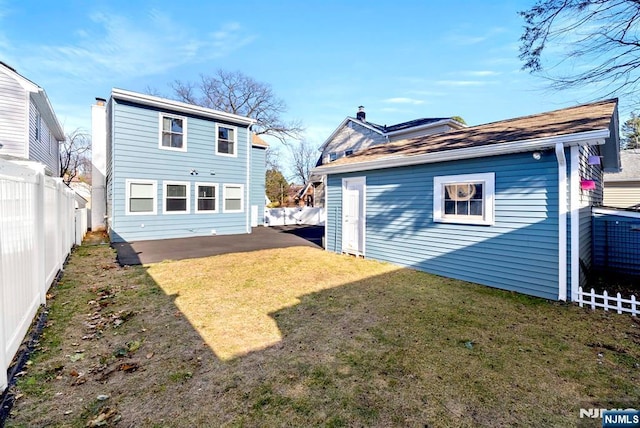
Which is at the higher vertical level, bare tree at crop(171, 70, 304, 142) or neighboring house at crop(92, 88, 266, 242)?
Result: bare tree at crop(171, 70, 304, 142)

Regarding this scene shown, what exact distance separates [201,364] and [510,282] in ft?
18.6

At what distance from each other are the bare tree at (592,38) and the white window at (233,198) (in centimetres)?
1219

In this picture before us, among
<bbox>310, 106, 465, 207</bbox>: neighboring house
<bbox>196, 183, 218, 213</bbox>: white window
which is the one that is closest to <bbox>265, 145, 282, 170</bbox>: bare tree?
<bbox>310, 106, 465, 207</bbox>: neighboring house

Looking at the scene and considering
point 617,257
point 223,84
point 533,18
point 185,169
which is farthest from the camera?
point 223,84

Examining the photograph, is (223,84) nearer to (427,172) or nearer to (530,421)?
A: (427,172)

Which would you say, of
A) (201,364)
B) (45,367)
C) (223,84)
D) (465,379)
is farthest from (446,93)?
(223,84)

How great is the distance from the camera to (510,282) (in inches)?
228

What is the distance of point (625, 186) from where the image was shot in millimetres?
15727

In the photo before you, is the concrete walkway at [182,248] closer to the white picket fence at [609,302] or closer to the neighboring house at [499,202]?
the neighboring house at [499,202]

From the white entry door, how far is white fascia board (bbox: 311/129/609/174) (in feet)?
1.64

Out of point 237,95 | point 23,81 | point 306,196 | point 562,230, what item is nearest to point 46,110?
point 23,81

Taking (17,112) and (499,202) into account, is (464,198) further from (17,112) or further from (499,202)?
(17,112)

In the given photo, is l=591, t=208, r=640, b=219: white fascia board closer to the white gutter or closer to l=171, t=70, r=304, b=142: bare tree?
the white gutter

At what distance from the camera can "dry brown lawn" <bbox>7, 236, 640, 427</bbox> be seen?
2.40 meters
